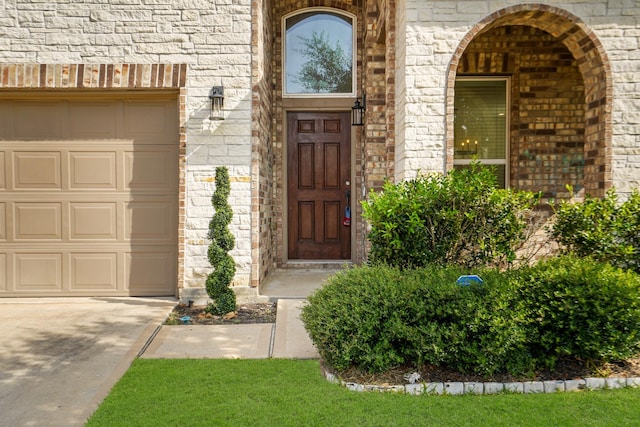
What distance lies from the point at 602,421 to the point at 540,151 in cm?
435

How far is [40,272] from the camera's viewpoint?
17.3 ft

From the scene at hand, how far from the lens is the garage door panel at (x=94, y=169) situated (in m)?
5.23

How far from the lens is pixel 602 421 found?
2449mm

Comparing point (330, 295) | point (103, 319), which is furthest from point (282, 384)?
point (103, 319)

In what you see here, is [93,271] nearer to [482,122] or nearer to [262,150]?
[262,150]

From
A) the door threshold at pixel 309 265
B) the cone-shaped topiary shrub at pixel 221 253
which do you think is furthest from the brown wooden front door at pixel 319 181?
the cone-shaped topiary shrub at pixel 221 253

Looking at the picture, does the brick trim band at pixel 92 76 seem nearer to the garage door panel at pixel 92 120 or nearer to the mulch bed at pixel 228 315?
the garage door panel at pixel 92 120

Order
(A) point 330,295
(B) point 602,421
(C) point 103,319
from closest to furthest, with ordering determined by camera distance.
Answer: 1. (B) point 602,421
2. (A) point 330,295
3. (C) point 103,319

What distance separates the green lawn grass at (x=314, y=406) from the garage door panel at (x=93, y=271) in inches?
101

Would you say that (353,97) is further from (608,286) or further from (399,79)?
(608,286)

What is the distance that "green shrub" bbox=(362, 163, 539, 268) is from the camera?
3.64 m

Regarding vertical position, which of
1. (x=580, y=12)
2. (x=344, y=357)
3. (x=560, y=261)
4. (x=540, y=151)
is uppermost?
(x=580, y=12)

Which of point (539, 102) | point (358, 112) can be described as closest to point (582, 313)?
point (539, 102)

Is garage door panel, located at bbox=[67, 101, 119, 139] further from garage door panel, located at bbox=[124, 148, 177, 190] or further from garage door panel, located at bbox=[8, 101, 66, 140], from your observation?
garage door panel, located at bbox=[124, 148, 177, 190]
